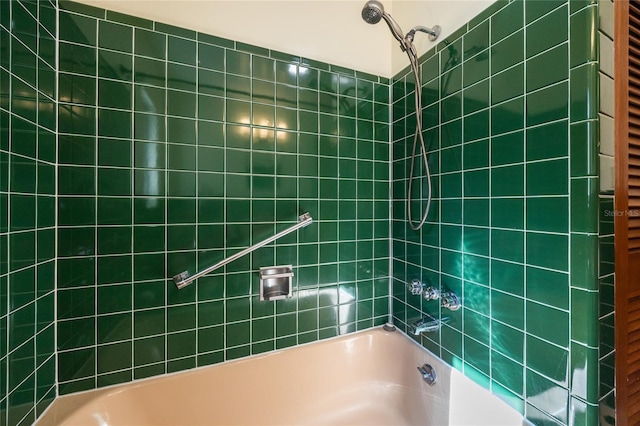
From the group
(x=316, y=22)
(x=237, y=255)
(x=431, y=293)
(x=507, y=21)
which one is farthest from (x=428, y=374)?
(x=316, y=22)

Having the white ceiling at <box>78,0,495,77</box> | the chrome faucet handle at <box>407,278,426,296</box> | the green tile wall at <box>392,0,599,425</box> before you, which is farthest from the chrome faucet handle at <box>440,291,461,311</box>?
the white ceiling at <box>78,0,495,77</box>

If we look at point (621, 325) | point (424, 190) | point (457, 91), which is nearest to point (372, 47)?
point (457, 91)

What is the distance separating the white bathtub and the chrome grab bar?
42 centimetres

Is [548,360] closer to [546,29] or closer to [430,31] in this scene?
[546,29]

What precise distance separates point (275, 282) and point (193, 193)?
21.7 inches

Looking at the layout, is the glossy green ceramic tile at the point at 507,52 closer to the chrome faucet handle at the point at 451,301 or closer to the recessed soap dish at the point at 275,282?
the chrome faucet handle at the point at 451,301

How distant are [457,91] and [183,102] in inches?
46.0

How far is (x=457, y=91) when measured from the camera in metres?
1.12

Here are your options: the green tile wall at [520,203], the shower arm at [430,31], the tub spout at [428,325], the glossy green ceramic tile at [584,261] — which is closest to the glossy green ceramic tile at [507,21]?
the green tile wall at [520,203]

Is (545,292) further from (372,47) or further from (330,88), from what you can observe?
(372,47)

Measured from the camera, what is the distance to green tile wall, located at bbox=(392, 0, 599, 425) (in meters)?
0.74

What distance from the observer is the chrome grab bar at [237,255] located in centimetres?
108

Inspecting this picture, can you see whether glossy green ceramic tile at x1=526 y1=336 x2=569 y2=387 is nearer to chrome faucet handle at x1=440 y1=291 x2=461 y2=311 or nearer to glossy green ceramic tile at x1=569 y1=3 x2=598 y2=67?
chrome faucet handle at x1=440 y1=291 x2=461 y2=311

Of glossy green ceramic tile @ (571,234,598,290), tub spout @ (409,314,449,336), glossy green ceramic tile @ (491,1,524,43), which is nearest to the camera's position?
glossy green ceramic tile @ (571,234,598,290)
